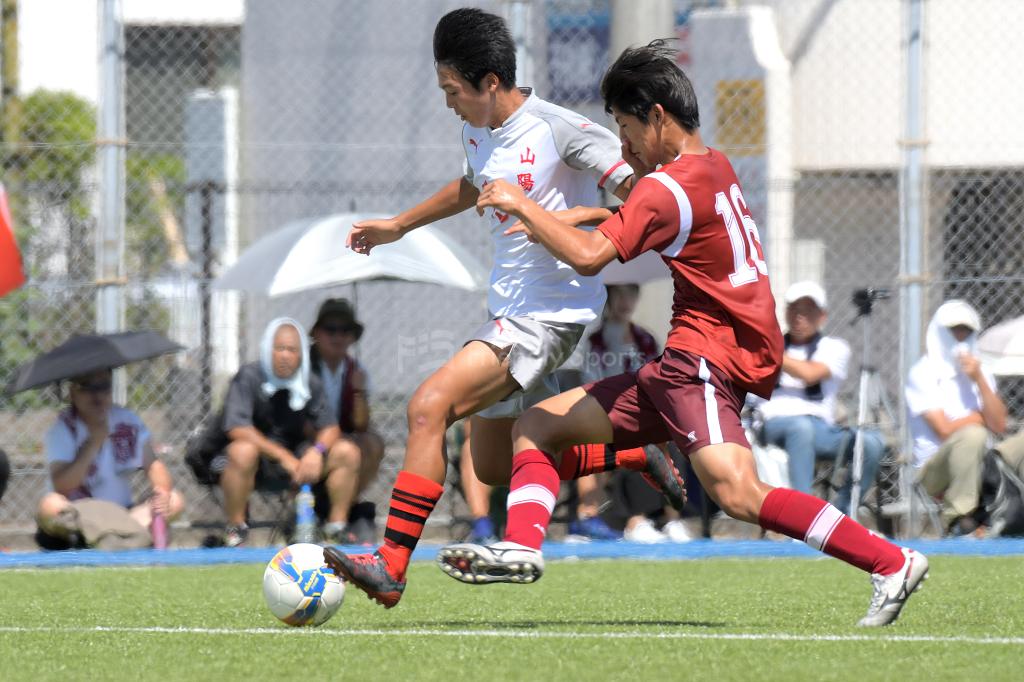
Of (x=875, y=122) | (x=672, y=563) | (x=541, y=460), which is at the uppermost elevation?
(x=875, y=122)

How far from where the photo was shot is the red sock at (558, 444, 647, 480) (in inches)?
260

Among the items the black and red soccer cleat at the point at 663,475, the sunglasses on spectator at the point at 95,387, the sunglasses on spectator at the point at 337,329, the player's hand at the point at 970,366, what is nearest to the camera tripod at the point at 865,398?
the player's hand at the point at 970,366

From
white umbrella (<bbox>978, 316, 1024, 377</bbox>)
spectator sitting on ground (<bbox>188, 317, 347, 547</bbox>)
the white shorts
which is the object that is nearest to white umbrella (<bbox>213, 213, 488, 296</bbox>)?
spectator sitting on ground (<bbox>188, 317, 347, 547</bbox>)

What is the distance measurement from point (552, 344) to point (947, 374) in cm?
549

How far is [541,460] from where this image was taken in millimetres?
6352

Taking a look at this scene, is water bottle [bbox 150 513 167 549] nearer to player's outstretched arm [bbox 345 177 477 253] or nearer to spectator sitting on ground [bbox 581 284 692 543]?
spectator sitting on ground [bbox 581 284 692 543]

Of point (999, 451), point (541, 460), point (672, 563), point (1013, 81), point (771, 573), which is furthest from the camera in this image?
point (1013, 81)

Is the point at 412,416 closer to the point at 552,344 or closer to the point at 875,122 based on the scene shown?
the point at 552,344

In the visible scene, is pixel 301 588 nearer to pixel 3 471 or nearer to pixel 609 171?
pixel 609 171

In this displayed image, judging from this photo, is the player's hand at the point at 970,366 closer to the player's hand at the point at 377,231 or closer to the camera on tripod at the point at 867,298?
the camera on tripod at the point at 867,298

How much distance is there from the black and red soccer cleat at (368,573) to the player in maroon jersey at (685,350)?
0.25 metres

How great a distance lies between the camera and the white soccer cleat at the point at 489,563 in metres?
5.97

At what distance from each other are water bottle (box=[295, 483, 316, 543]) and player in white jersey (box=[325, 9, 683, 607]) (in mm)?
4300

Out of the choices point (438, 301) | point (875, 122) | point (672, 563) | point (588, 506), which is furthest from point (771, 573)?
point (875, 122)
